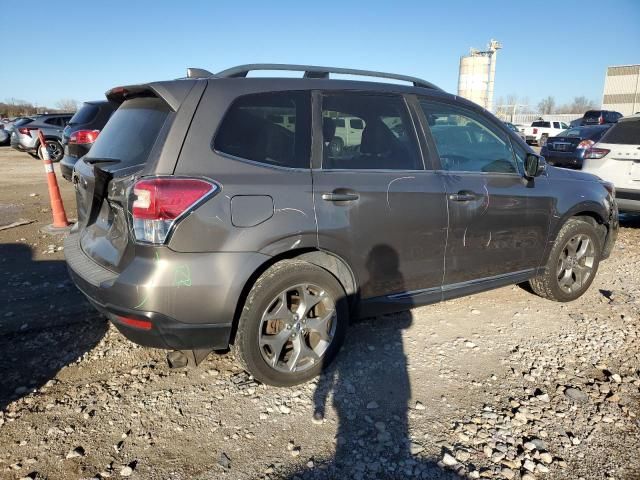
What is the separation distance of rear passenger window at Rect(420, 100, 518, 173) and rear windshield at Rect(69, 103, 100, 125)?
357 inches

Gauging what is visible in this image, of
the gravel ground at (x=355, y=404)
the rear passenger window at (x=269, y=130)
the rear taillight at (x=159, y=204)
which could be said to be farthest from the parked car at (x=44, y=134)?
the rear taillight at (x=159, y=204)

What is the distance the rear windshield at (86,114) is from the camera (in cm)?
1029

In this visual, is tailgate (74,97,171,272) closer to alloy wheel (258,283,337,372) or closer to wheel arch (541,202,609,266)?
alloy wheel (258,283,337,372)

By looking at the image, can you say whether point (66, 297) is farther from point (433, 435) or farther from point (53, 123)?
point (53, 123)

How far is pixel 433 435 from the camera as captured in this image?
2.57 metres

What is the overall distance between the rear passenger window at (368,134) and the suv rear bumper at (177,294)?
891 millimetres

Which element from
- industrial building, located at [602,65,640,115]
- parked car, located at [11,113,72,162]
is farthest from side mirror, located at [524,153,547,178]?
industrial building, located at [602,65,640,115]

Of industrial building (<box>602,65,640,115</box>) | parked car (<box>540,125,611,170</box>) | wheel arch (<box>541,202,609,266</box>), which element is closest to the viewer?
wheel arch (<box>541,202,609,266</box>)

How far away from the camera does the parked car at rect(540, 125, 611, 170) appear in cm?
1462

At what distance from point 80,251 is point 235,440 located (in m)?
1.59

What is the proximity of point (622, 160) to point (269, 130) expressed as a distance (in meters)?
6.02

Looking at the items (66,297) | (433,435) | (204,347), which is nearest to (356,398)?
(433,435)

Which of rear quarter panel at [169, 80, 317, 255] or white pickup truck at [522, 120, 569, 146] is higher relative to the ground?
white pickup truck at [522, 120, 569, 146]

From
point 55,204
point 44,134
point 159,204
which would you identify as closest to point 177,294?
point 159,204
